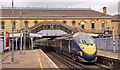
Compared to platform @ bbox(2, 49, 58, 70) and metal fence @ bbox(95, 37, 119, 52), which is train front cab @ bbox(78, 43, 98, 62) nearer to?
platform @ bbox(2, 49, 58, 70)

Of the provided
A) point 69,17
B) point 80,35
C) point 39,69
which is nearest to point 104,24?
point 69,17

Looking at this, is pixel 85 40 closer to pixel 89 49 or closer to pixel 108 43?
pixel 89 49

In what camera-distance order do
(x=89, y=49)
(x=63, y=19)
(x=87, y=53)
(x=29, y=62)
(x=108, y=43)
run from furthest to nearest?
(x=63, y=19)
(x=108, y=43)
(x=89, y=49)
(x=87, y=53)
(x=29, y=62)

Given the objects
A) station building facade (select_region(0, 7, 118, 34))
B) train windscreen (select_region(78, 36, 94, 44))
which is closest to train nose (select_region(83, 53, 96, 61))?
train windscreen (select_region(78, 36, 94, 44))

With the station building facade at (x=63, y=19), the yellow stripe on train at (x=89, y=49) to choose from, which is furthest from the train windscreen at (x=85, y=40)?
the station building facade at (x=63, y=19)

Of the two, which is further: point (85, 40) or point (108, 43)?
point (108, 43)

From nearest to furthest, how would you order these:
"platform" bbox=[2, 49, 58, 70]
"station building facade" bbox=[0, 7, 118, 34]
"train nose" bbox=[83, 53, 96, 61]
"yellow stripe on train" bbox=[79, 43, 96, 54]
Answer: "platform" bbox=[2, 49, 58, 70] < "train nose" bbox=[83, 53, 96, 61] < "yellow stripe on train" bbox=[79, 43, 96, 54] < "station building facade" bbox=[0, 7, 118, 34]

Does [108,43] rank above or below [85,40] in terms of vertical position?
below

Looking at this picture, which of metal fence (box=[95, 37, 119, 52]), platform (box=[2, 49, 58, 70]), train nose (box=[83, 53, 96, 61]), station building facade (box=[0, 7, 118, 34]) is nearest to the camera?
platform (box=[2, 49, 58, 70])

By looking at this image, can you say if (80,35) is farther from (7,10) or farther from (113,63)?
(7,10)

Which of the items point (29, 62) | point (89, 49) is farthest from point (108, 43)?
point (29, 62)

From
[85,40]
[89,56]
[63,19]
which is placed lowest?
[89,56]

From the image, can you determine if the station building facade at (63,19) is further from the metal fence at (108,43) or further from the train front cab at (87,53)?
the train front cab at (87,53)

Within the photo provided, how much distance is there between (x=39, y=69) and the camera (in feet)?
39.6
